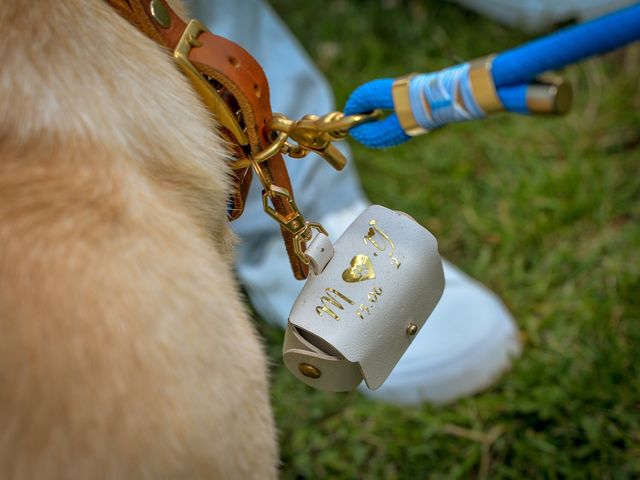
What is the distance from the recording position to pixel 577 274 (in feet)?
4.83

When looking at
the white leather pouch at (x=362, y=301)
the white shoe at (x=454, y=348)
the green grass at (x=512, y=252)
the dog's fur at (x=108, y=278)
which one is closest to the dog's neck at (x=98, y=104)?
the dog's fur at (x=108, y=278)

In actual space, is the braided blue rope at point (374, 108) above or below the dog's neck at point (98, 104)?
below

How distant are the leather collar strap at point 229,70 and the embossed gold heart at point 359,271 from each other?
0.08 meters

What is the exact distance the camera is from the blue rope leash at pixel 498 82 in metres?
0.67

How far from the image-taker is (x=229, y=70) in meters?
0.64

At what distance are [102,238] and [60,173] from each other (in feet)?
0.18

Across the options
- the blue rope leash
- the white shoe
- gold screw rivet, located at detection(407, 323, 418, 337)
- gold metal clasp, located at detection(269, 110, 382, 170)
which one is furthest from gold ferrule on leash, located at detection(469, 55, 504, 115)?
the white shoe

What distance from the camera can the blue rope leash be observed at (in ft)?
2.18

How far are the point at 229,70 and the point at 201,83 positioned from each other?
0.08ft

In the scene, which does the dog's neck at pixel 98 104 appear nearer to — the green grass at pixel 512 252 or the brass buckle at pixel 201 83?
the brass buckle at pixel 201 83

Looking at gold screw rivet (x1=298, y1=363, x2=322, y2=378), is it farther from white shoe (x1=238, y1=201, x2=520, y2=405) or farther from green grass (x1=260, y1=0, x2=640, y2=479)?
white shoe (x1=238, y1=201, x2=520, y2=405)

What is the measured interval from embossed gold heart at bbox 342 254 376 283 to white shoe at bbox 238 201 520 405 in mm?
645

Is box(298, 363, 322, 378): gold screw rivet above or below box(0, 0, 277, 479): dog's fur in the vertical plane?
below

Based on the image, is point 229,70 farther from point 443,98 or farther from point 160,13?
point 443,98
